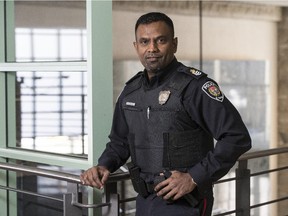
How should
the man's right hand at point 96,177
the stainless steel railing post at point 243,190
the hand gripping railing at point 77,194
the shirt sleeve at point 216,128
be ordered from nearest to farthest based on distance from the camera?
the shirt sleeve at point 216,128 → the man's right hand at point 96,177 → the hand gripping railing at point 77,194 → the stainless steel railing post at point 243,190

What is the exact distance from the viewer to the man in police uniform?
1366 millimetres

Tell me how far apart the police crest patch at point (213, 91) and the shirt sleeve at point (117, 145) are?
A: 31 cm

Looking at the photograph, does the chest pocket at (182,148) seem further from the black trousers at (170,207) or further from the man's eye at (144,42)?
the man's eye at (144,42)

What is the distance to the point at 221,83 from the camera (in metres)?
7.63

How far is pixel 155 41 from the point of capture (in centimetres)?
141

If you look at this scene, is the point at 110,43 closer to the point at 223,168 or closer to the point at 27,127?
the point at 223,168

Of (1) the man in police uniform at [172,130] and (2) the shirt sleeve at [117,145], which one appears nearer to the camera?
(1) the man in police uniform at [172,130]

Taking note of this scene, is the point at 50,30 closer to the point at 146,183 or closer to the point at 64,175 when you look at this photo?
the point at 64,175

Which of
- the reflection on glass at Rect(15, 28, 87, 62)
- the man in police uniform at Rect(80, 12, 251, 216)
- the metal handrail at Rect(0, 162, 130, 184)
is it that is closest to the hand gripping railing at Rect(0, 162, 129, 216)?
the metal handrail at Rect(0, 162, 130, 184)

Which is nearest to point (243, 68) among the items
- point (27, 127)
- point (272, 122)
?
point (272, 122)

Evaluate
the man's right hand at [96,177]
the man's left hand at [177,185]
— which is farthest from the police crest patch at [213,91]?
the man's right hand at [96,177]

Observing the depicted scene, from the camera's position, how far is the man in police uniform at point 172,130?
4.48ft

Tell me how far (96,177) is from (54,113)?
13.2 ft

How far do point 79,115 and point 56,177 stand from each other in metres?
3.85
